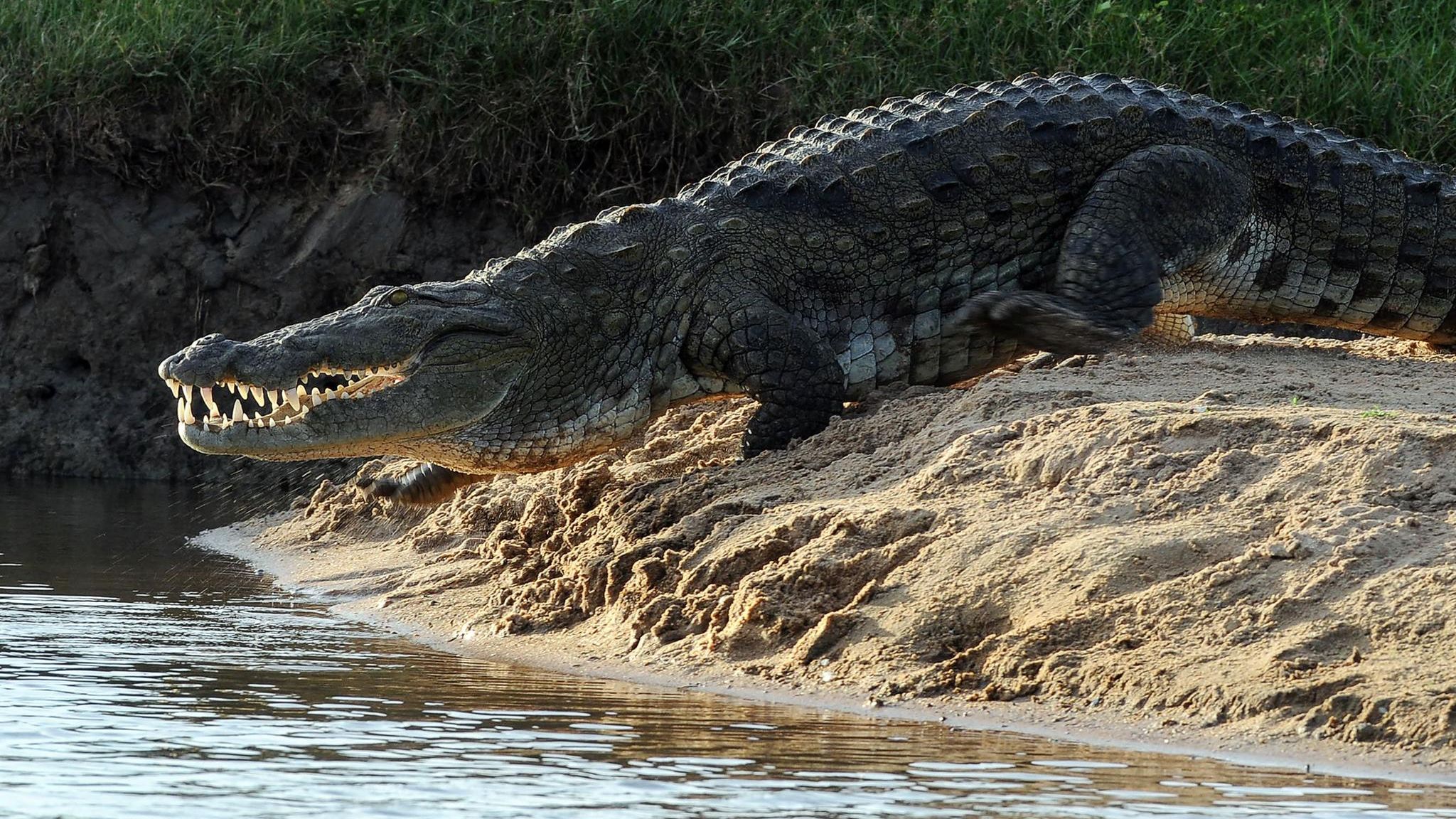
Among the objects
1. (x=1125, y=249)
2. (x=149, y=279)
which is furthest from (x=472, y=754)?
(x=149, y=279)

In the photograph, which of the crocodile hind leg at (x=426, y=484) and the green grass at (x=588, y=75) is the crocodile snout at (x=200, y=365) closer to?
the crocodile hind leg at (x=426, y=484)

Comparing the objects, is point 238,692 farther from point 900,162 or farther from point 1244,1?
point 1244,1

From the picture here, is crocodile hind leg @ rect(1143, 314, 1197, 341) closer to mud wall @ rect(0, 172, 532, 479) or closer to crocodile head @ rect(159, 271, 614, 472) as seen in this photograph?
crocodile head @ rect(159, 271, 614, 472)

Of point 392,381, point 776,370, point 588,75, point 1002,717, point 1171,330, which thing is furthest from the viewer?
point 588,75

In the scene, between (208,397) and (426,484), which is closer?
(208,397)

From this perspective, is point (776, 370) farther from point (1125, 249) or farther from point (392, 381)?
point (1125, 249)

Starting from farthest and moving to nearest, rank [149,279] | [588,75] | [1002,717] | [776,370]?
[149,279] → [588,75] → [776,370] → [1002,717]

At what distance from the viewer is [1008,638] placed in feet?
13.0

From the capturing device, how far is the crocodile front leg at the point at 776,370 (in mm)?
5629

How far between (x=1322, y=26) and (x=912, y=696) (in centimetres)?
606

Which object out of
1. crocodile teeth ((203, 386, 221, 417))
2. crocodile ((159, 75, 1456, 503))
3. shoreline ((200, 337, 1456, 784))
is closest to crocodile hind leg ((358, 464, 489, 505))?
crocodile ((159, 75, 1456, 503))

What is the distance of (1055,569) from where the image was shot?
4.10 m

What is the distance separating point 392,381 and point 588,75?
364 cm

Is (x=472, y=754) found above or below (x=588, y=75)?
below
